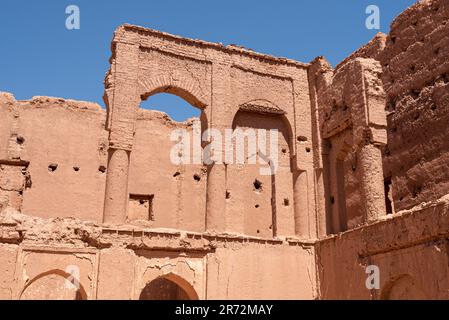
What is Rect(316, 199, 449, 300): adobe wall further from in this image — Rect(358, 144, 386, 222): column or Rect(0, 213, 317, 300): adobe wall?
Rect(0, 213, 317, 300): adobe wall

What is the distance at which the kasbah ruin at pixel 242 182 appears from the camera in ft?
41.1

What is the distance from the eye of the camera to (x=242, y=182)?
15.9m

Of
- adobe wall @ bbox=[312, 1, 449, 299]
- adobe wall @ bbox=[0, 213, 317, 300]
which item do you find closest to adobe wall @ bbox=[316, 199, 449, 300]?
adobe wall @ bbox=[312, 1, 449, 299]

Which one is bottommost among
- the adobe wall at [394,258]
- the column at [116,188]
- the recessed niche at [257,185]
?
the adobe wall at [394,258]

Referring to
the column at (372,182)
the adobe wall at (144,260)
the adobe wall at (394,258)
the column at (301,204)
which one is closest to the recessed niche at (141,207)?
the column at (301,204)

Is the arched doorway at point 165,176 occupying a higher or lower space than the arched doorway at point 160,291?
higher

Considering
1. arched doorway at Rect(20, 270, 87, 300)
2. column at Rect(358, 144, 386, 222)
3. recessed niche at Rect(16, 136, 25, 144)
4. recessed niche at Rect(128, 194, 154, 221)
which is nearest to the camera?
column at Rect(358, 144, 386, 222)

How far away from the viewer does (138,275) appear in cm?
1309

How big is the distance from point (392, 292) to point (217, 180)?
5189 mm

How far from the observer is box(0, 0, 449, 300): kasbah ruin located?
12539 mm

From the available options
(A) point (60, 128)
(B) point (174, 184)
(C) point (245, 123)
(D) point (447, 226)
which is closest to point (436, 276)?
(D) point (447, 226)

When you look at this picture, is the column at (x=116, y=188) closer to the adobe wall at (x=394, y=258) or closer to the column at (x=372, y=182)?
the adobe wall at (x=394, y=258)

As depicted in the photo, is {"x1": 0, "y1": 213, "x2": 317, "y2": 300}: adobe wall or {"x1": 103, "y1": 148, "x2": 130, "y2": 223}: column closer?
{"x1": 0, "y1": 213, "x2": 317, "y2": 300}: adobe wall

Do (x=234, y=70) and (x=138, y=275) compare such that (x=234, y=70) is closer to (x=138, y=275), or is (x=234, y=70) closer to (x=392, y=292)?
(x=138, y=275)
